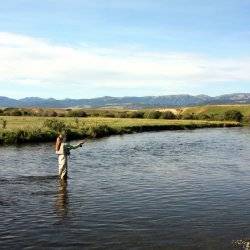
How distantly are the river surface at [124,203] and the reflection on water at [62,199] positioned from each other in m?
0.04

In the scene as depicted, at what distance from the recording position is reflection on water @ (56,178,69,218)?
2161 cm

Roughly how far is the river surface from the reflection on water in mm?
41

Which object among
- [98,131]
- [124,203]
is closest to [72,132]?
[98,131]

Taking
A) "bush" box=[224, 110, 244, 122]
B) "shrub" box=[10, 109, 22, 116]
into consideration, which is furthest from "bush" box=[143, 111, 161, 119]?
"shrub" box=[10, 109, 22, 116]

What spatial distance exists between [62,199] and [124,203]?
300cm

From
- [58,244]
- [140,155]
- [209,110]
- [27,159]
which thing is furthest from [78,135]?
[209,110]

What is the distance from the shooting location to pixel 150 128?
88.7 metres

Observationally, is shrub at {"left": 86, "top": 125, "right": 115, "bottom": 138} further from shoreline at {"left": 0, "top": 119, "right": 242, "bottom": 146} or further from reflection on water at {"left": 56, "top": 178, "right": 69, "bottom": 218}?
reflection on water at {"left": 56, "top": 178, "right": 69, "bottom": 218}

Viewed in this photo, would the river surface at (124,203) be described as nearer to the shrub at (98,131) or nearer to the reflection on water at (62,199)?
the reflection on water at (62,199)

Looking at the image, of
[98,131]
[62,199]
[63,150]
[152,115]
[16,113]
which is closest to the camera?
[62,199]

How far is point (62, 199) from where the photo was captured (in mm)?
24203

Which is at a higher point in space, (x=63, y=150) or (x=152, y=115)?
(x=152, y=115)

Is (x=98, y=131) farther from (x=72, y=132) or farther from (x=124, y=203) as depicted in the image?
(x=124, y=203)

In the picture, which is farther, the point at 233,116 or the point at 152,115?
the point at 233,116
